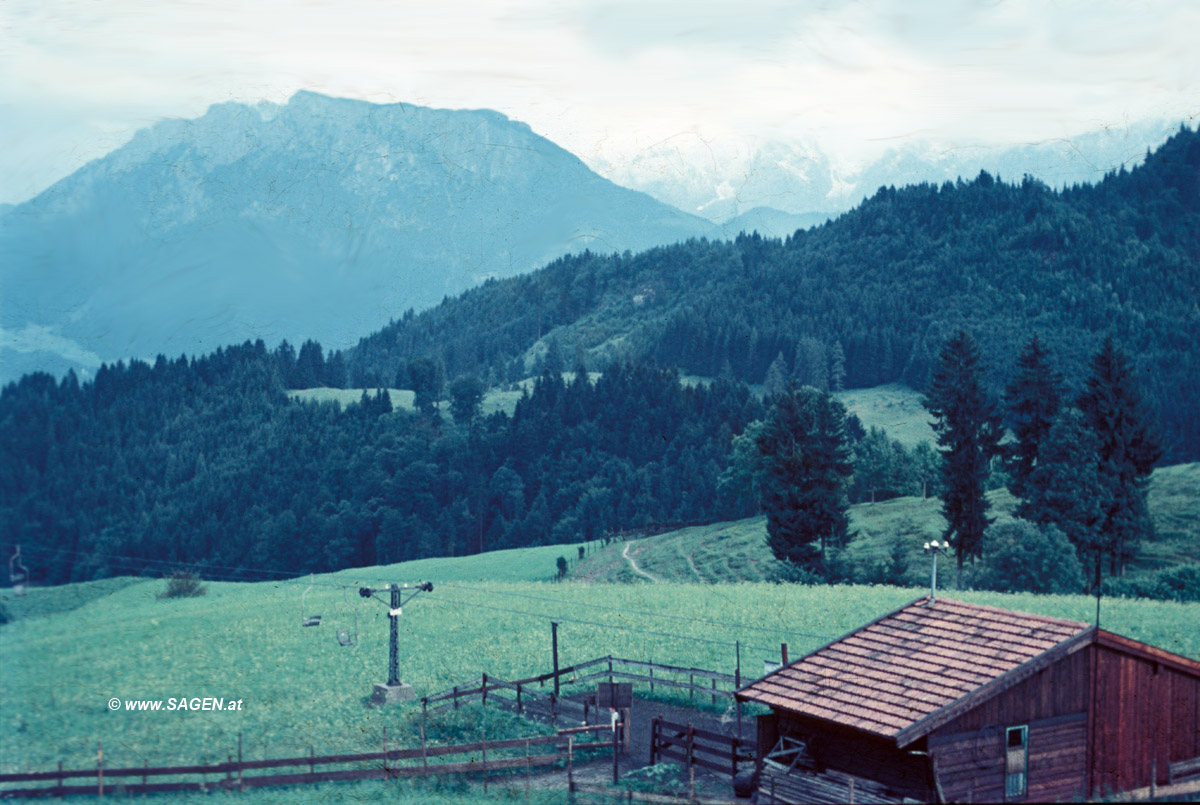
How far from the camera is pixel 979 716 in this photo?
2692 cm

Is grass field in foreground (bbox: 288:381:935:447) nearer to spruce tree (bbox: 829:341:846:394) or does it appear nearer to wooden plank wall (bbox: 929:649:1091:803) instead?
spruce tree (bbox: 829:341:846:394)

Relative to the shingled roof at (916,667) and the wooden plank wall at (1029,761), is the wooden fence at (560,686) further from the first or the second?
the wooden plank wall at (1029,761)

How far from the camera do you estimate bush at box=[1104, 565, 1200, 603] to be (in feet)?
242

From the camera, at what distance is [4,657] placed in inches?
1753

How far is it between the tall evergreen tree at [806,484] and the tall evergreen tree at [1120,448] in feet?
66.9

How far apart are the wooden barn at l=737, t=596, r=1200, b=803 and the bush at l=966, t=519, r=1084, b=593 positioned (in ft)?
163

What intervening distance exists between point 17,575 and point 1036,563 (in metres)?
64.9

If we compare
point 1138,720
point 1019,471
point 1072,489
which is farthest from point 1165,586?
point 1138,720

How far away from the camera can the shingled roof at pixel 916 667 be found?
26.8m

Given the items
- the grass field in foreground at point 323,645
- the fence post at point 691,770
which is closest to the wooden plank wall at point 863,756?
the fence post at point 691,770

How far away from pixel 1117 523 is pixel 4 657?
248 feet

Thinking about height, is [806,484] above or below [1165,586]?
above

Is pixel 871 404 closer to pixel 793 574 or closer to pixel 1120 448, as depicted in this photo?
pixel 1120 448

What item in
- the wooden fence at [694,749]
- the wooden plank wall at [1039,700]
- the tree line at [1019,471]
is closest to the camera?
the wooden plank wall at [1039,700]
